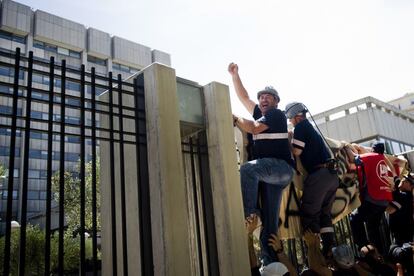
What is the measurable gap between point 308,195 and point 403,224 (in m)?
2.07

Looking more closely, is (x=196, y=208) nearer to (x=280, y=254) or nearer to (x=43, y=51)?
(x=280, y=254)

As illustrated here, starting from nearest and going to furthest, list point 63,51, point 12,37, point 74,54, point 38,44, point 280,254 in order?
point 280,254
point 12,37
point 38,44
point 63,51
point 74,54

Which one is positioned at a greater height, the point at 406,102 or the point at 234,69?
the point at 406,102

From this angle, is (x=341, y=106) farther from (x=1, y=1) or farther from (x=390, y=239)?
(x=1, y=1)

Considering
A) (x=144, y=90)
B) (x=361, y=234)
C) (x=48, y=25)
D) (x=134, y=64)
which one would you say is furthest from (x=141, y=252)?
(x=134, y=64)

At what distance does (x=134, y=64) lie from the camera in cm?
6762

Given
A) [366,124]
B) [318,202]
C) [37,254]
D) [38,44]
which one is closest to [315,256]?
[318,202]

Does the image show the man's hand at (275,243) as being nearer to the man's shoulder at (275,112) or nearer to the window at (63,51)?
the man's shoulder at (275,112)

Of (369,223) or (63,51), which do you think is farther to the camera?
(63,51)

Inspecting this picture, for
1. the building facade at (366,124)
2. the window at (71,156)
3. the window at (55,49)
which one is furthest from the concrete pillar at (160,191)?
the window at (55,49)

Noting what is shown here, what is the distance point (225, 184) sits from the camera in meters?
4.03

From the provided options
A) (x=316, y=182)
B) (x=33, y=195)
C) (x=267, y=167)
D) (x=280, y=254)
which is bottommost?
(x=280, y=254)

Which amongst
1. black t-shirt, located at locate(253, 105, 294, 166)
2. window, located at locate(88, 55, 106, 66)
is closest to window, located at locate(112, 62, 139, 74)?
window, located at locate(88, 55, 106, 66)

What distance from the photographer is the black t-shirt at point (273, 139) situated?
15.0 feet
